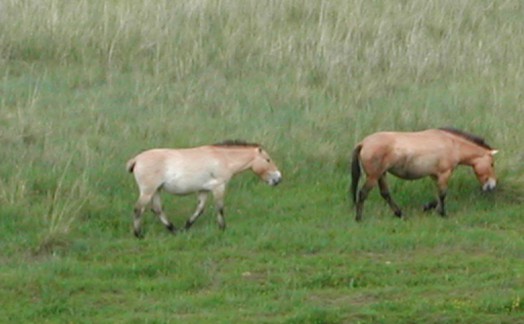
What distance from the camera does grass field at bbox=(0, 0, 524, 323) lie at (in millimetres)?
8750

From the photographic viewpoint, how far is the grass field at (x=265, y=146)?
8750 millimetres

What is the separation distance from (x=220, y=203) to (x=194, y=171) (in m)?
0.36

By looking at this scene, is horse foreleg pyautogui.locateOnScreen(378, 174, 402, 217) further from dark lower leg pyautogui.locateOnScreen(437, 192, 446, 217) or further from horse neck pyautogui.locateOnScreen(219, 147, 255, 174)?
horse neck pyautogui.locateOnScreen(219, 147, 255, 174)

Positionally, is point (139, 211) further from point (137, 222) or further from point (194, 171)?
point (194, 171)

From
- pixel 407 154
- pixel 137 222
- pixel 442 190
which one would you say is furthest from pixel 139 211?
pixel 442 190

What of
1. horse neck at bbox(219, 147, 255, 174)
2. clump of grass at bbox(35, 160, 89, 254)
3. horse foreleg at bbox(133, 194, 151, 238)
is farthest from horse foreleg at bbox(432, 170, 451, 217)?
clump of grass at bbox(35, 160, 89, 254)

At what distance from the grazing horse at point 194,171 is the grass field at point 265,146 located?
246mm

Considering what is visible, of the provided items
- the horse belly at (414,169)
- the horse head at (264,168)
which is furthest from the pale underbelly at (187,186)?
the horse belly at (414,169)

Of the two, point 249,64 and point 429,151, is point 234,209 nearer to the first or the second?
point 429,151

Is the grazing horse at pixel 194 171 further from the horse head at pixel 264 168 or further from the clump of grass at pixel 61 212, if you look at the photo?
the clump of grass at pixel 61 212

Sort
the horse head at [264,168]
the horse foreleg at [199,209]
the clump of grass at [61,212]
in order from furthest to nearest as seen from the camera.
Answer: the horse head at [264,168]
the horse foreleg at [199,209]
the clump of grass at [61,212]

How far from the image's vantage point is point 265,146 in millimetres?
11984

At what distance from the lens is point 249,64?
14539 millimetres

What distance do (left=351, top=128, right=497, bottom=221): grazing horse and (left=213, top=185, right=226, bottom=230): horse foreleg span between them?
1.19 metres
